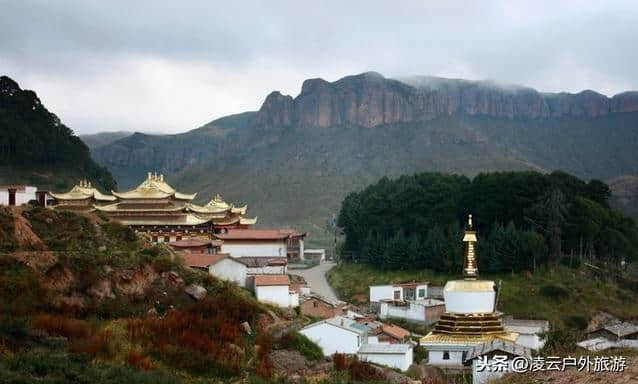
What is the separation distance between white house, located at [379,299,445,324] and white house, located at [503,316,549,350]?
452 centimetres

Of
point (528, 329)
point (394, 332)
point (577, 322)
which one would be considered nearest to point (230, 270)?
point (394, 332)

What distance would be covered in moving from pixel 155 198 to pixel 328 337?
30813 millimetres

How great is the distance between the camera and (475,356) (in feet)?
85.6

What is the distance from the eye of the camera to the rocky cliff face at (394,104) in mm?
182250

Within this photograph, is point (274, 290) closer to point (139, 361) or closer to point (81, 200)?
Result: point (139, 361)

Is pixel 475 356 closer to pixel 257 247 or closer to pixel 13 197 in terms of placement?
pixel 13 197

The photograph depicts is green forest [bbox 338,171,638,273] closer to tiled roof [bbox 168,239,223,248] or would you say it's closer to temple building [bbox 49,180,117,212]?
tiled roof [bbox 168,239,223,248]

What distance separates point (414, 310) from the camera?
56094 millimetres

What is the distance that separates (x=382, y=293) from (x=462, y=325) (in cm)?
2476

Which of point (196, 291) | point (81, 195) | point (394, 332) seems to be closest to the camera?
point (196, 291)

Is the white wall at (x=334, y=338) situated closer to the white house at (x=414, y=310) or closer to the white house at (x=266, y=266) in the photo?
the white house at (x=266, y=266)

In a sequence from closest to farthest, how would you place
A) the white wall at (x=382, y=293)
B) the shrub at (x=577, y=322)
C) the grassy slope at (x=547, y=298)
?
the shrub at (x=577, y=322)
the grassy slope at (x=547, y=298)
the white wall at (x=382, y=293)

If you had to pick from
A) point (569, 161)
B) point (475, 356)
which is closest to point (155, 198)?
point (475, 356)

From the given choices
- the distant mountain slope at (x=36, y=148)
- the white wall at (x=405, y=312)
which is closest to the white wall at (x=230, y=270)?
the white wall at (x=405, y=312)
